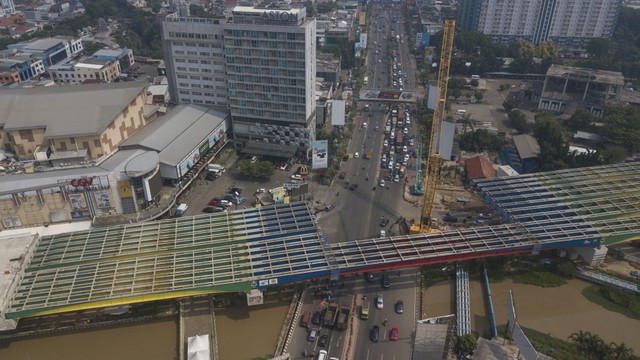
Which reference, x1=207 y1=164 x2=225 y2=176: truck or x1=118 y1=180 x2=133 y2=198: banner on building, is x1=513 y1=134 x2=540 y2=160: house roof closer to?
x1=207 y1=164 x2=225 y2=176: truck

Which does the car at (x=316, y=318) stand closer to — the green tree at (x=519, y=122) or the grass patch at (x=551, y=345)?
the grass patch at (x=551, y=345)

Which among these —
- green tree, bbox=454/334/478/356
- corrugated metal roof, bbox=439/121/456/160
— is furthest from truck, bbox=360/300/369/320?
corrugated metal roof, bbox=439/121/456/160

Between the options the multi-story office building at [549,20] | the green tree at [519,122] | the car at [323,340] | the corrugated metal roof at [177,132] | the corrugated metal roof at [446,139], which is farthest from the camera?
the multi-story office building at [549,20]

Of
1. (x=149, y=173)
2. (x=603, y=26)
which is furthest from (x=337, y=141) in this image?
(x=603, y=26)

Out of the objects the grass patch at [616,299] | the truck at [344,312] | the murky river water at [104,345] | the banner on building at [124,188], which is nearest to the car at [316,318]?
the truck at [344,312]

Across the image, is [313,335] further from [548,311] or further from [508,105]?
[508,105]
